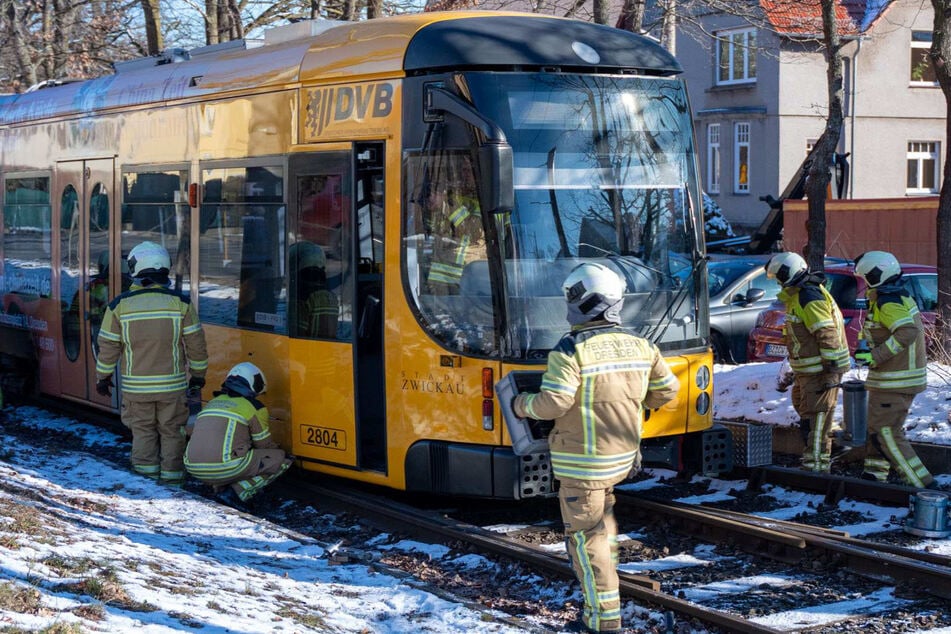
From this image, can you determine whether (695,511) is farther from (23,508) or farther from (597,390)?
(23,508)

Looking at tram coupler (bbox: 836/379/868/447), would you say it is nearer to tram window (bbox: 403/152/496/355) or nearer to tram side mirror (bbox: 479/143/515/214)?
tram window (bbox: 403/152/496/355)

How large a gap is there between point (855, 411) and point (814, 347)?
1.96 feet

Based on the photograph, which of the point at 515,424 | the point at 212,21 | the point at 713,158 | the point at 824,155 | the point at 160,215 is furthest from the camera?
the point at 713,158

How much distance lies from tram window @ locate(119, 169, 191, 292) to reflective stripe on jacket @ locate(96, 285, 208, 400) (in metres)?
0.62

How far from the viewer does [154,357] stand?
33.4 feet

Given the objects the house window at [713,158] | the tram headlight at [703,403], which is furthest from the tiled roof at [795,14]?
the house window at [713,158]

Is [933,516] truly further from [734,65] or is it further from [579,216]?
[734,65]

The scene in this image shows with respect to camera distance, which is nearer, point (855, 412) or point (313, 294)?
point (313, 294)

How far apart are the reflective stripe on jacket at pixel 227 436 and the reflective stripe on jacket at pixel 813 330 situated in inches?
167

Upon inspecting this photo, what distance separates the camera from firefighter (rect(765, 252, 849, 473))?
9996 millimetres

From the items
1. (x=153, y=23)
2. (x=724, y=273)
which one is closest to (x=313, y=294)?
(x=724, y=273)

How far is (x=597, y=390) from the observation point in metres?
6.16

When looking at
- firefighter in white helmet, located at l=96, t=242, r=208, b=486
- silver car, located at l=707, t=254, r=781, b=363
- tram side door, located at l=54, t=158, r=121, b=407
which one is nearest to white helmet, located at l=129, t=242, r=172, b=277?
firefighter in white helmet, located at l=96, t=242, r=208, b=486

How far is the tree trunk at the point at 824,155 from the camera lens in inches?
577
